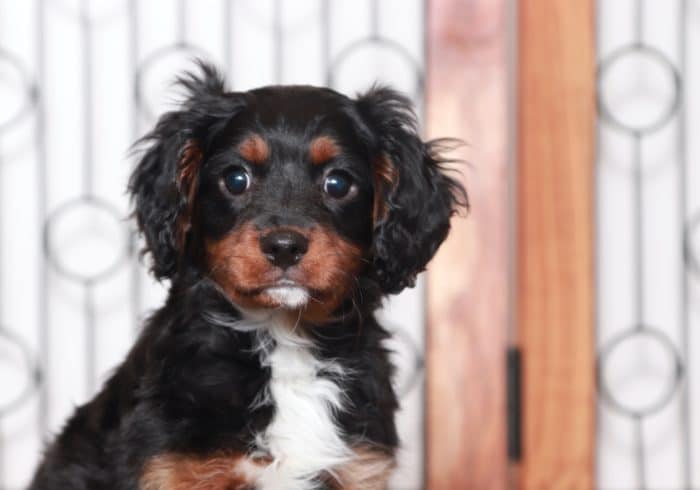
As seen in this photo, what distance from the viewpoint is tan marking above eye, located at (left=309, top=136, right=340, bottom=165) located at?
204 centimetres

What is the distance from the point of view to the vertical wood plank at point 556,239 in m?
2.93

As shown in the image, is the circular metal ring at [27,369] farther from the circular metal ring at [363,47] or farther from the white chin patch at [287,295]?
the white chin patch at [287,295]

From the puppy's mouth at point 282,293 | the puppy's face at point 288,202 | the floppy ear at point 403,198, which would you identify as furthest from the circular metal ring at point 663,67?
the puppy's mouth at point 282,293

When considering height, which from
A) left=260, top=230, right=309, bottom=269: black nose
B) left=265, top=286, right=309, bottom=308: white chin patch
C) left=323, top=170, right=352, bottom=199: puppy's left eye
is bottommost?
left=265, top=286, right=309, bottom=308: white chin patch

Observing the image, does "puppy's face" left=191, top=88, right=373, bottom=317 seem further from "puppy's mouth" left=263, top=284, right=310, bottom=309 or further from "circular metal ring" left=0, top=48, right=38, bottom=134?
"circular metal ring" left=0, top=48, right=38, bottom=134

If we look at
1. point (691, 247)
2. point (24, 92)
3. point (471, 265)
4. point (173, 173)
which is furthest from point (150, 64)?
point (691, 247)

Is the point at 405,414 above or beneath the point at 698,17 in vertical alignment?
beneath

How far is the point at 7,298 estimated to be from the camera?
311 centimetres

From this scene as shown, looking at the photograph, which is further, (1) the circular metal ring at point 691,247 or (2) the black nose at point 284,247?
(1) the circular metal ring at point 691,247

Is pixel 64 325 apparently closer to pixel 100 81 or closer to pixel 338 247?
pixel 100 81

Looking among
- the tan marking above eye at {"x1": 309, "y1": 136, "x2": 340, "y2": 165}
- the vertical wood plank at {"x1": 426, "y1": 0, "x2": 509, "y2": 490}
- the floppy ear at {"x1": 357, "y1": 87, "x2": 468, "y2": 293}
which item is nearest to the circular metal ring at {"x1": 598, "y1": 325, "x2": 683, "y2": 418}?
the vertical wood plank at {"x1": 426, "y1": 0, "x2": 509, "y2": 490}

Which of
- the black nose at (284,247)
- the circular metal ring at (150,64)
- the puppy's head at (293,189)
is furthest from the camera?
the circular metal ring at (150,64)

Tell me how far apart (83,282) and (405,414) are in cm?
94

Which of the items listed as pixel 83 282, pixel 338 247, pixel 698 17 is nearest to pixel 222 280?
pixel 338 247
